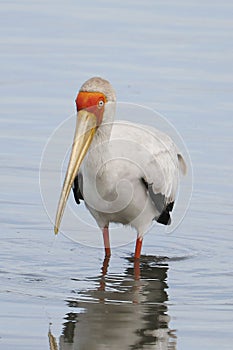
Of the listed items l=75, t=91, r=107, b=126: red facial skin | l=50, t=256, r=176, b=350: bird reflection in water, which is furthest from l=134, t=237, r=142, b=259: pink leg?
l=75, t=91, r=107, b=126: red facial skin

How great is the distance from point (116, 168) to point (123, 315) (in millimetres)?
1518

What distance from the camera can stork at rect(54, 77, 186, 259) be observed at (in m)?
9.47

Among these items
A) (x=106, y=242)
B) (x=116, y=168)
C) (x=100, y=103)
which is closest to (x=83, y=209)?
(x=106, y=242)

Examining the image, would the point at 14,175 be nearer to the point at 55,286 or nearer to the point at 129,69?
the point at 55,286

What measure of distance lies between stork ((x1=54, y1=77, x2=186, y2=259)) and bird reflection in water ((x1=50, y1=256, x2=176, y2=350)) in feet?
1.48

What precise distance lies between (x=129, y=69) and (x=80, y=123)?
676 cm

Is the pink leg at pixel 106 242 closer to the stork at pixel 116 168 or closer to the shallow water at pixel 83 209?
the stork at pixel 116 168

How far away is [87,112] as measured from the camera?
942cm

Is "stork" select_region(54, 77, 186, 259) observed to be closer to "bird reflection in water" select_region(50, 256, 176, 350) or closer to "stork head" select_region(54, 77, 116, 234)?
"stork head" select_region(54, 77, 116, 234)

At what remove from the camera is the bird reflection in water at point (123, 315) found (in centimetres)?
812

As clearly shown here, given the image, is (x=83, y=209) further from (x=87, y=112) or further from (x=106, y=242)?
(x=87, y=112)

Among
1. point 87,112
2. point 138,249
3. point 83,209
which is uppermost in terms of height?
point 87,112

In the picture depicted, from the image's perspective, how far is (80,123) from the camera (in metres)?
9.44

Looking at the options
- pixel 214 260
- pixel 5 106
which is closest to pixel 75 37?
pixel 5 106
